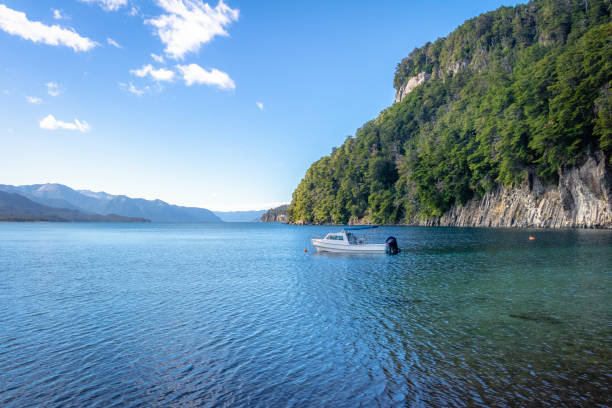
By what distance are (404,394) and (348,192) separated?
153 metres

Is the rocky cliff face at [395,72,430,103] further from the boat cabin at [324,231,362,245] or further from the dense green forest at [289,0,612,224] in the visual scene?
the boat cabin at [324,231,362,245]

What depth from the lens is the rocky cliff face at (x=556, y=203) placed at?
64.5m

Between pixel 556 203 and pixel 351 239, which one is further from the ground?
pixel 556 203

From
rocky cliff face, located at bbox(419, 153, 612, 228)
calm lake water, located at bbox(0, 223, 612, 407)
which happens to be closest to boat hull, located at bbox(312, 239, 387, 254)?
calm lake water, located at bbox(0, 223, 612, 407)

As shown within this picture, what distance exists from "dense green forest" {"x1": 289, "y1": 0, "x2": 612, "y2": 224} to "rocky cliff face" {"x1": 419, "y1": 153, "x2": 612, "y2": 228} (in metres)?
2.64

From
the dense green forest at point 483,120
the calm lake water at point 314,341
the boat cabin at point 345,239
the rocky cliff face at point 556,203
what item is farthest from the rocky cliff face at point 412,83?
the calm lake water at point 314,341

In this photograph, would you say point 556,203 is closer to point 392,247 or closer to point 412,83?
point 392,247

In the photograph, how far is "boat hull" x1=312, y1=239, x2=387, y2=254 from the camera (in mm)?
44094

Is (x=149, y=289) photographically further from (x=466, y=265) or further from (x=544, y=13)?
(x=544, y=13)

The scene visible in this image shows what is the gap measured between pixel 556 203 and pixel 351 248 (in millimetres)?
56338

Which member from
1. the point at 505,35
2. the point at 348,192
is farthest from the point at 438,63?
the point at 348,192

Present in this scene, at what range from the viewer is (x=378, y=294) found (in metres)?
21.5

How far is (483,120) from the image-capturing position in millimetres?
95062

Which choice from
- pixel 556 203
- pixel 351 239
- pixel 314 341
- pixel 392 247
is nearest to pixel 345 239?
pixel 351 239
